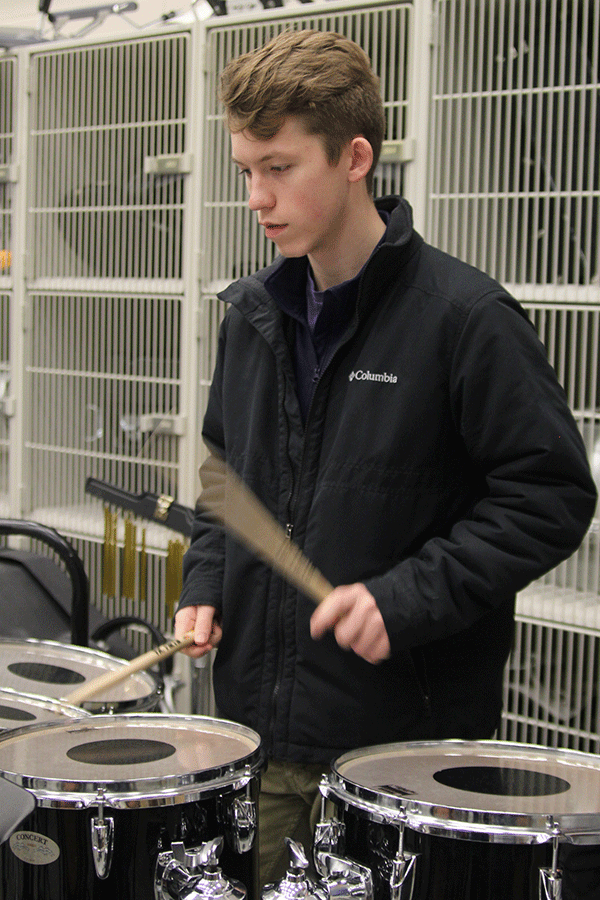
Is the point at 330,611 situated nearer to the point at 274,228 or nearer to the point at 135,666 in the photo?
the point at 135,666

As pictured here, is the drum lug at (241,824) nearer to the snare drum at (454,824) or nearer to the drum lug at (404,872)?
the snare drum at (454,824)

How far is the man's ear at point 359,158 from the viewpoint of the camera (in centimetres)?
134

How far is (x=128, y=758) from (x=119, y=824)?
14cm

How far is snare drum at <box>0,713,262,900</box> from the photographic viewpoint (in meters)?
1.10

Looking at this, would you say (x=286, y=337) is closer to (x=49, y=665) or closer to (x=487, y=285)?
(x=487, y=285)

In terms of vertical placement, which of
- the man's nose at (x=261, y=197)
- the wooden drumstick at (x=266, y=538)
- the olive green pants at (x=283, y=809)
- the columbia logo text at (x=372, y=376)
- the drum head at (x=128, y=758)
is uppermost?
the man's nose at (x=261, y=197)

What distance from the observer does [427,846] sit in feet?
3.46

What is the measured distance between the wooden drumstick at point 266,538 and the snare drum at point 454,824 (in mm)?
219

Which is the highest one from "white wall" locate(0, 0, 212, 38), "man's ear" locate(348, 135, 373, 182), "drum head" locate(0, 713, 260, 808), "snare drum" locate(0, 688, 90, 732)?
"white wall" locate(0, 0, 212, 38)

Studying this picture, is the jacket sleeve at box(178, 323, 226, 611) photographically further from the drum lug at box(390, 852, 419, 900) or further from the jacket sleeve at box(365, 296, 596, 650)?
the drum lug at box(390, 852, 419, 900)

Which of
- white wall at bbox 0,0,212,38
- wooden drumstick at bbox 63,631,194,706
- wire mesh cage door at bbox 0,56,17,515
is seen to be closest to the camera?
wooden drumstick at bbox 63,631,194,706

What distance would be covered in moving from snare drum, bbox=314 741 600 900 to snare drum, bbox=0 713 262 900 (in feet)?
0.33

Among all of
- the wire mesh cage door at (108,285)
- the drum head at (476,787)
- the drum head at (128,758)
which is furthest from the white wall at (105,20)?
the drum head at (476,787)

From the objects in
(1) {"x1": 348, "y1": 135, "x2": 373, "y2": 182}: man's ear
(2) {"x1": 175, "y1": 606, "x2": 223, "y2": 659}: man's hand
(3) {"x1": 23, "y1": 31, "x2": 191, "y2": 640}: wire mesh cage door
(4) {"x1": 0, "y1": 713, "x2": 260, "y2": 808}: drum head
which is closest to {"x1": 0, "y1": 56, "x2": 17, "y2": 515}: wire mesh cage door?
(3) {"x1": 23, "y1": 31, "x2": 191, "y2": 640}: wire mesh cage door
